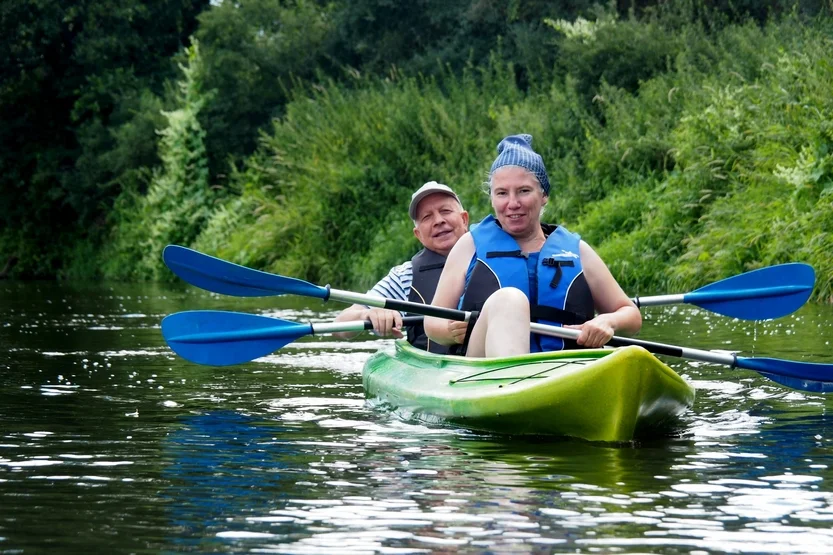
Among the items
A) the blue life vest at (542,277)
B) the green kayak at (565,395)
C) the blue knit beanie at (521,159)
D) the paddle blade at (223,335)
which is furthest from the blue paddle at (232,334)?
the blue knit beanie at (521,159)

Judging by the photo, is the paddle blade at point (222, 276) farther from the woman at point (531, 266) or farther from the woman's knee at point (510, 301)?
the woman's knee at point (510, 301)

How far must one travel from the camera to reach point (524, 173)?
5.79m

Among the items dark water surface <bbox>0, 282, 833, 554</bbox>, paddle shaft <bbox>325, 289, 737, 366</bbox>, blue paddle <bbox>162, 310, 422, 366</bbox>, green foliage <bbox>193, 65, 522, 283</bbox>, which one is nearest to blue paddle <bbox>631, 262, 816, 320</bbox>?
dark water surface <bbox>0, 282, 833, 554</bbox>

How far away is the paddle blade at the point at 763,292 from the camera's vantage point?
22.3 ft

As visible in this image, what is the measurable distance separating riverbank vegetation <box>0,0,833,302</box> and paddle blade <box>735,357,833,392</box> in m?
5.14

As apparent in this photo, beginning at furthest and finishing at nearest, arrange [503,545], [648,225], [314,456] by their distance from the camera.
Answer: [648,225] < [314,456] < [503,545]

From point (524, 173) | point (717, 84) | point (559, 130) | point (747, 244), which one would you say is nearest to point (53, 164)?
point (559, 130)

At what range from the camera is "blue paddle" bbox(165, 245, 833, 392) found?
5934 millimetres

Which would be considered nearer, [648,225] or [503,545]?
[503,545]

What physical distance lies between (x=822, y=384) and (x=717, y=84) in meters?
9.07

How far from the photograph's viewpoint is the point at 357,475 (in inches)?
178

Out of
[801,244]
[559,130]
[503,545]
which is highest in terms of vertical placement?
[559,130]

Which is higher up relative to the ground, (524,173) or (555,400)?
(524,173)

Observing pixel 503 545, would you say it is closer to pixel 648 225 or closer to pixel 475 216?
pixel 648 225
